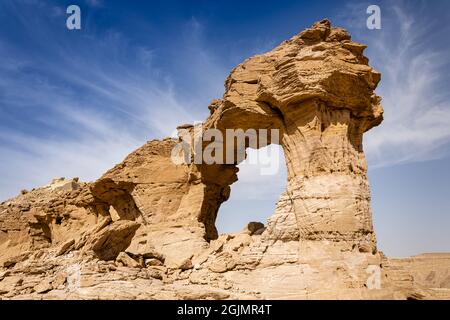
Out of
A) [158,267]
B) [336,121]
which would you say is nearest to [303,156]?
[336,121]

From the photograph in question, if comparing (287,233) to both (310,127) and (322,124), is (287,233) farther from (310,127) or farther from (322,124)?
(322,124)

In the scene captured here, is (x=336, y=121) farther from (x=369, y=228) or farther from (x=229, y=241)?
(x=229, y=241)

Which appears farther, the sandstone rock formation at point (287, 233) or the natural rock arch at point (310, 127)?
the natural rock arch at point (310, 127)

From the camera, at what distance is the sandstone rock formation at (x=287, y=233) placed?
36.4 feet

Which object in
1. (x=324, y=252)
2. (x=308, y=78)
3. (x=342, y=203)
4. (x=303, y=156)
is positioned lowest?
(x=324, y=252)

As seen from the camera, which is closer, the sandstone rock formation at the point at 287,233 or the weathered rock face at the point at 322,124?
the sandstone rock formation at the point at 287,233


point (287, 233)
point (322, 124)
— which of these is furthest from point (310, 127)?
point (287, 233)

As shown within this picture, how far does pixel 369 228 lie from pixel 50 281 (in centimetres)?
901

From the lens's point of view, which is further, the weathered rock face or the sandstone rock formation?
the weathered rock face

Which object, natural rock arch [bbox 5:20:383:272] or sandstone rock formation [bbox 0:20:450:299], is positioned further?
natural rock arch [bbox 5:20:383:272]

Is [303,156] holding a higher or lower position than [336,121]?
lower

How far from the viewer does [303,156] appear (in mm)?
13008

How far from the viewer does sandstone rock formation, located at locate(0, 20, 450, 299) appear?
11102 millimetres
